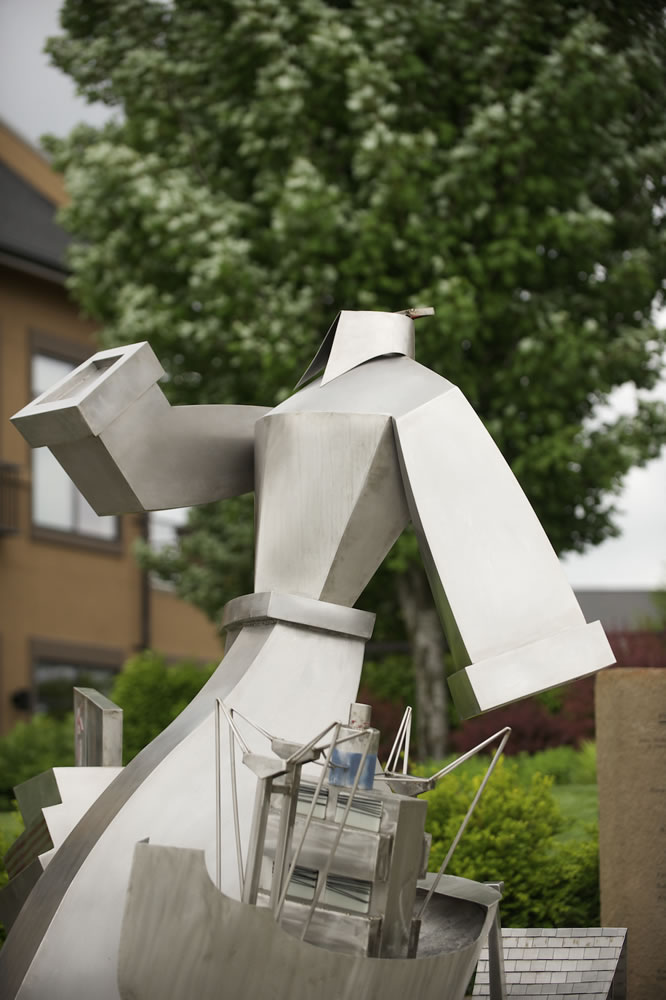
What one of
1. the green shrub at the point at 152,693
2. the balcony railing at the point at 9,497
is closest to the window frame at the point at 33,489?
the balcony railing at the point at 9,497

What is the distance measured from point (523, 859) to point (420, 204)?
6.18m

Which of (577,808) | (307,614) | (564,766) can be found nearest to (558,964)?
(307,614)

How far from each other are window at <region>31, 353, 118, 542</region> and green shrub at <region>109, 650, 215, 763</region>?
572 centimetres

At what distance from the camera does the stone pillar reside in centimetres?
539

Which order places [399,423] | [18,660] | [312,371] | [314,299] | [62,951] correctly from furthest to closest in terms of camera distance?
[18,660] < [314,299] < [312,371] < [399,423] < [62,951]

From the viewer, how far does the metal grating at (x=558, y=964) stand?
4.49m

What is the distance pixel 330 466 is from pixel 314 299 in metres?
7.39

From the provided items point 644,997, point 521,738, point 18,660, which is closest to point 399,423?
point 644,997

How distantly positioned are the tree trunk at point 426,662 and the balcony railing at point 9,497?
7.01 meters

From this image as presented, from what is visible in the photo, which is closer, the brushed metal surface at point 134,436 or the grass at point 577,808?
the brushed metal surface at point 134,436

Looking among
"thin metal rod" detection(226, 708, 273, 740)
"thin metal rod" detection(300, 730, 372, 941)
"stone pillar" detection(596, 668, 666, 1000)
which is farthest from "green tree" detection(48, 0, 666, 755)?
"thin metal rod" detection(300, 730, 372, 941)

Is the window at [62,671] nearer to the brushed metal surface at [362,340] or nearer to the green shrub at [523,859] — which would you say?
the green shrub at [523,859]

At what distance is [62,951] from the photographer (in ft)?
11.2

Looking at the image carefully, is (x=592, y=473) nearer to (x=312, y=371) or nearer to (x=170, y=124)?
(x=170, y=124)
